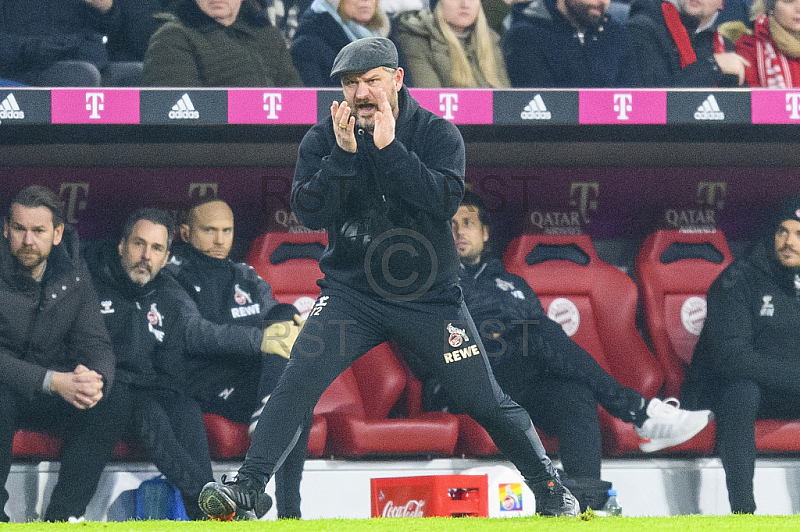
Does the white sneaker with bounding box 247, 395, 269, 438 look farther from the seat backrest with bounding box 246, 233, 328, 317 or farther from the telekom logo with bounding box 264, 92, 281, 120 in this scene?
the telekom logo with bounding box 264, 92, 281, 120

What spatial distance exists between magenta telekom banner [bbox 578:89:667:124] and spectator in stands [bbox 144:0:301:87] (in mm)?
1268

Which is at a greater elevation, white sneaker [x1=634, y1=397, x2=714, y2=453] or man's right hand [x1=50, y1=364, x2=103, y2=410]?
man's right hand [x1=50, y1=364, x2=103, y2=410]

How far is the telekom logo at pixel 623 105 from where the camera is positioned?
4.30m

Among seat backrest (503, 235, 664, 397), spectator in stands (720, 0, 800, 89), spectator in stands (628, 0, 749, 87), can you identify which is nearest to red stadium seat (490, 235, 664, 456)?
seat backrest (503, 235, 664, 397)

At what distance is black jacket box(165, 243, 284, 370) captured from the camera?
171 inches

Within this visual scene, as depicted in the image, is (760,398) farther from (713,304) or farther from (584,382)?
(584,382)

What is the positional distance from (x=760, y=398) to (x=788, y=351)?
0.35 m

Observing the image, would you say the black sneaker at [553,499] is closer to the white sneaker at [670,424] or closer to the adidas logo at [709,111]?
the white sneaker at [670,424]

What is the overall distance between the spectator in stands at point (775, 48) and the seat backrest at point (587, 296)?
114 centimetres

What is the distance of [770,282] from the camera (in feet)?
15.4

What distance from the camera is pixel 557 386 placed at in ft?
14.1

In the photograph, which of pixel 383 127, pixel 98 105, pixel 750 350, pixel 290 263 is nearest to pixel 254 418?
pixel 290 263

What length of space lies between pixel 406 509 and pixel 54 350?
1.60m

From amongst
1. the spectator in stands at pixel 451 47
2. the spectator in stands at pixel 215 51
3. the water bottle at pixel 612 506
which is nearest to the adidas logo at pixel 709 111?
the spectator in stands at pixel 451 47
